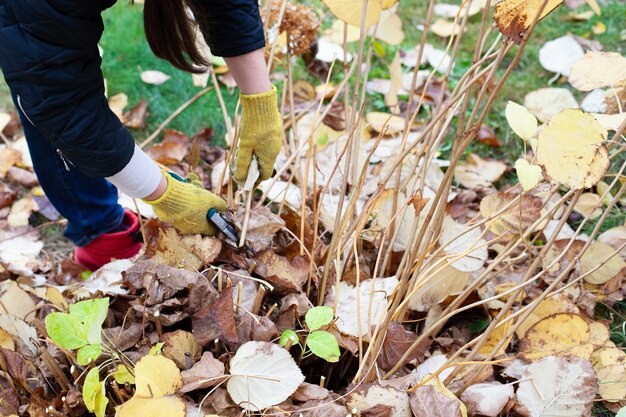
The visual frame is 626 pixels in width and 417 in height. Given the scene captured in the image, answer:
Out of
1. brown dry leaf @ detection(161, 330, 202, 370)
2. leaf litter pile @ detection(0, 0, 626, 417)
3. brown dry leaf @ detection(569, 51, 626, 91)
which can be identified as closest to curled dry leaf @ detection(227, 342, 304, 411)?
leaf litter pile @ detection(0, 0, 626, 417)

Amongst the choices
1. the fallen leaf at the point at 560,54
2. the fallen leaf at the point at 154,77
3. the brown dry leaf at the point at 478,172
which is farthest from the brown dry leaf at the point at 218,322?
the fallen leaf at the point at 560,54

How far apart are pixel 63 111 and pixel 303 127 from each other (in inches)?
38.5

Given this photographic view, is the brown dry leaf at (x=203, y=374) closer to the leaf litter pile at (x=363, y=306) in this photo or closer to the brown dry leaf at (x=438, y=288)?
the leaf litter pile at (x=363, y=306)

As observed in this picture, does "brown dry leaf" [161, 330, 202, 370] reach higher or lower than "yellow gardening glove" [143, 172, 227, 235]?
lower

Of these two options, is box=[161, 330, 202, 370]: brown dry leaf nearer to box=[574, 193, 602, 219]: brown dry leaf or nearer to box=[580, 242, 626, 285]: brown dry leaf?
box=[580, 242, 626, 285]: brown dry leaf

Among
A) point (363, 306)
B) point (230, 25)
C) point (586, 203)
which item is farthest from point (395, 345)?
point (586, 203)

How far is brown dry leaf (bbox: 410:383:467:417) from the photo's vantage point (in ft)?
2.89

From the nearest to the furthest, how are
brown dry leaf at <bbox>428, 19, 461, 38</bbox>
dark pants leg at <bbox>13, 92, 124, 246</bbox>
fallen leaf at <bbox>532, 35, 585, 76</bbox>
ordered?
dark pants leg at <bbox>13, 92, 124, 246</bbox> → fallen leaf at <bbox>532, 35, 585, 76</bbox> → brown dry leaf at <bbox>428, 19, 461, 38</bbox>

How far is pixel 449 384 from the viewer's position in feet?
3.40

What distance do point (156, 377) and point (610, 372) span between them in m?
0.80

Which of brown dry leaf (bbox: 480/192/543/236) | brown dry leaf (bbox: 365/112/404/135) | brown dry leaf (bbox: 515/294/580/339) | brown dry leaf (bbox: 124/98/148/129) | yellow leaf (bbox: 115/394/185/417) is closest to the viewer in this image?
yellow leaf (bbox: 115/394/185/417)

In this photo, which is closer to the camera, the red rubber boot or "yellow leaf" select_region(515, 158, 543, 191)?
"yellow leaf" select_region(515, 158, 543, 191)

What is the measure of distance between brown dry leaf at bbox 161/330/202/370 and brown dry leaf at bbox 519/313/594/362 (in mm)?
599

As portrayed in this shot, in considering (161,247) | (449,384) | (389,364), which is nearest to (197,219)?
(161,247)
